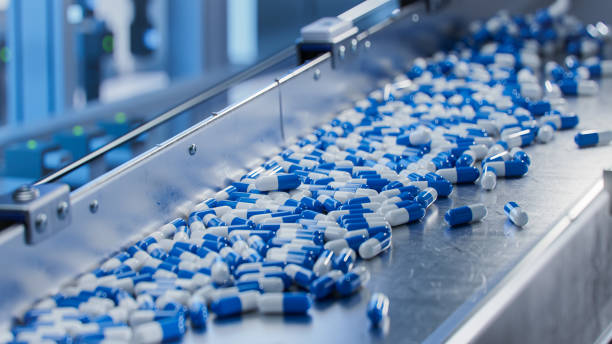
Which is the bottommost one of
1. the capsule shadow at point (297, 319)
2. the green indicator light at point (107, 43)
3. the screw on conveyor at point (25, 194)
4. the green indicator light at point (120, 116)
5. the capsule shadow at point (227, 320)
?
the green indicator light at point (120, 116)

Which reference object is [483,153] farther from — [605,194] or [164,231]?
[164,231]

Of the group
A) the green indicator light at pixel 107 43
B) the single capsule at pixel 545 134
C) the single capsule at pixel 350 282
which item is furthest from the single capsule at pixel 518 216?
the green indicator light at pixel 107 43

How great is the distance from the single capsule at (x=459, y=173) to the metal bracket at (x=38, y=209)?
0.90m

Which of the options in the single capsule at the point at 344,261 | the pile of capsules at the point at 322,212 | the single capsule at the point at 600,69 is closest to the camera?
the pile of capsules at the point at 322,212

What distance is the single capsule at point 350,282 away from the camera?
1.27 meters

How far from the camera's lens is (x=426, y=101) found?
261 centimetres

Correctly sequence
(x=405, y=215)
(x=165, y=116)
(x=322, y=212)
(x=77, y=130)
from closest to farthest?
(x=405, y=215) → (x=322, y=212) → (x=165, y=116) → (x=77, y=130)

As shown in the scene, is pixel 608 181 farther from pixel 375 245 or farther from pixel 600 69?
pixel 600 69

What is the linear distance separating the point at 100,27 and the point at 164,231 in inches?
153

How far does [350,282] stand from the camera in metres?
1.27

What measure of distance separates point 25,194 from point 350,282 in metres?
0.59

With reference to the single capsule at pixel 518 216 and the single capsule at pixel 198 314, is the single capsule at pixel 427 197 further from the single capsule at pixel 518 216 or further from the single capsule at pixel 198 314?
the single capsule at pixel 198 314

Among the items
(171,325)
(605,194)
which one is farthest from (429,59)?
(171,325)

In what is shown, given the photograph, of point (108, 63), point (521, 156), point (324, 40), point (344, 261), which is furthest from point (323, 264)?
point (108, 63)
